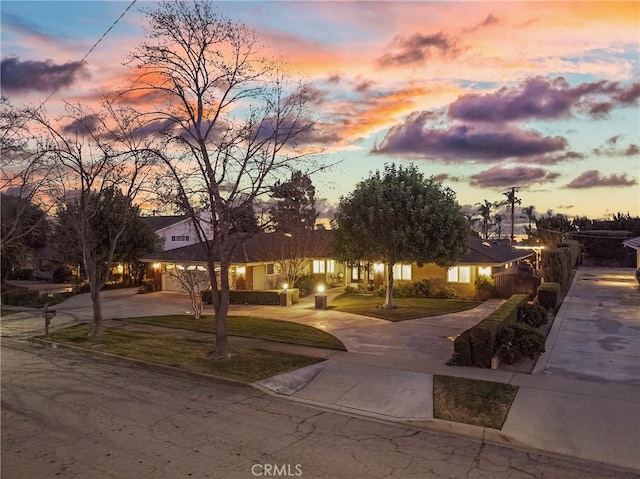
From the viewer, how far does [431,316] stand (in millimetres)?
22797

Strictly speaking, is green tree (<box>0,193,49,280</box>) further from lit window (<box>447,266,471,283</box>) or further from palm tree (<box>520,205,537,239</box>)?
palm tree (<box>520,205,537,239</box>)

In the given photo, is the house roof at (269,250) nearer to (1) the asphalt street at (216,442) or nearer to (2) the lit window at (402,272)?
(2) the lit window at (402,272)

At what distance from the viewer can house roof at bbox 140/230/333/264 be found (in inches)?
1240

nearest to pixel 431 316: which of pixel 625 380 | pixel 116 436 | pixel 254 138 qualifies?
pixel 625 380

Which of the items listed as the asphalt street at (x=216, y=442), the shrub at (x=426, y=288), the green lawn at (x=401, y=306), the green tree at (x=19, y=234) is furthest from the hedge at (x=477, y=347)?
the green tree at (x=19, y=234)

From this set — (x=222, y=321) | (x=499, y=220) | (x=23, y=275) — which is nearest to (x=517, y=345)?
(x=222, y=321)

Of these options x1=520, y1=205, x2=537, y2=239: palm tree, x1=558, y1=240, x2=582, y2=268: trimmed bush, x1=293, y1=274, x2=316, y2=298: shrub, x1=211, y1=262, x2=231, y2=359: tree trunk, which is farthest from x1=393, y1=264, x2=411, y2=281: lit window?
x1=520, y1=205, x2=537, y2=239: palm tree

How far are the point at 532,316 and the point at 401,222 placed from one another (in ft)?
25.1

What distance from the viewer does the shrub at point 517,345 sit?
1309 cm

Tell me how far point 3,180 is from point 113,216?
56.1ft

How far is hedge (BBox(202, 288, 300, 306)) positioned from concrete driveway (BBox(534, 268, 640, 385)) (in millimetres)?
14270

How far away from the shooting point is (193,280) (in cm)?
2298

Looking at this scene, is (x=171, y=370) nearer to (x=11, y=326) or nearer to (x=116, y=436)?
(x=116, y=436)

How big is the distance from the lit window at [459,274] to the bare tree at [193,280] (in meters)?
15.0
